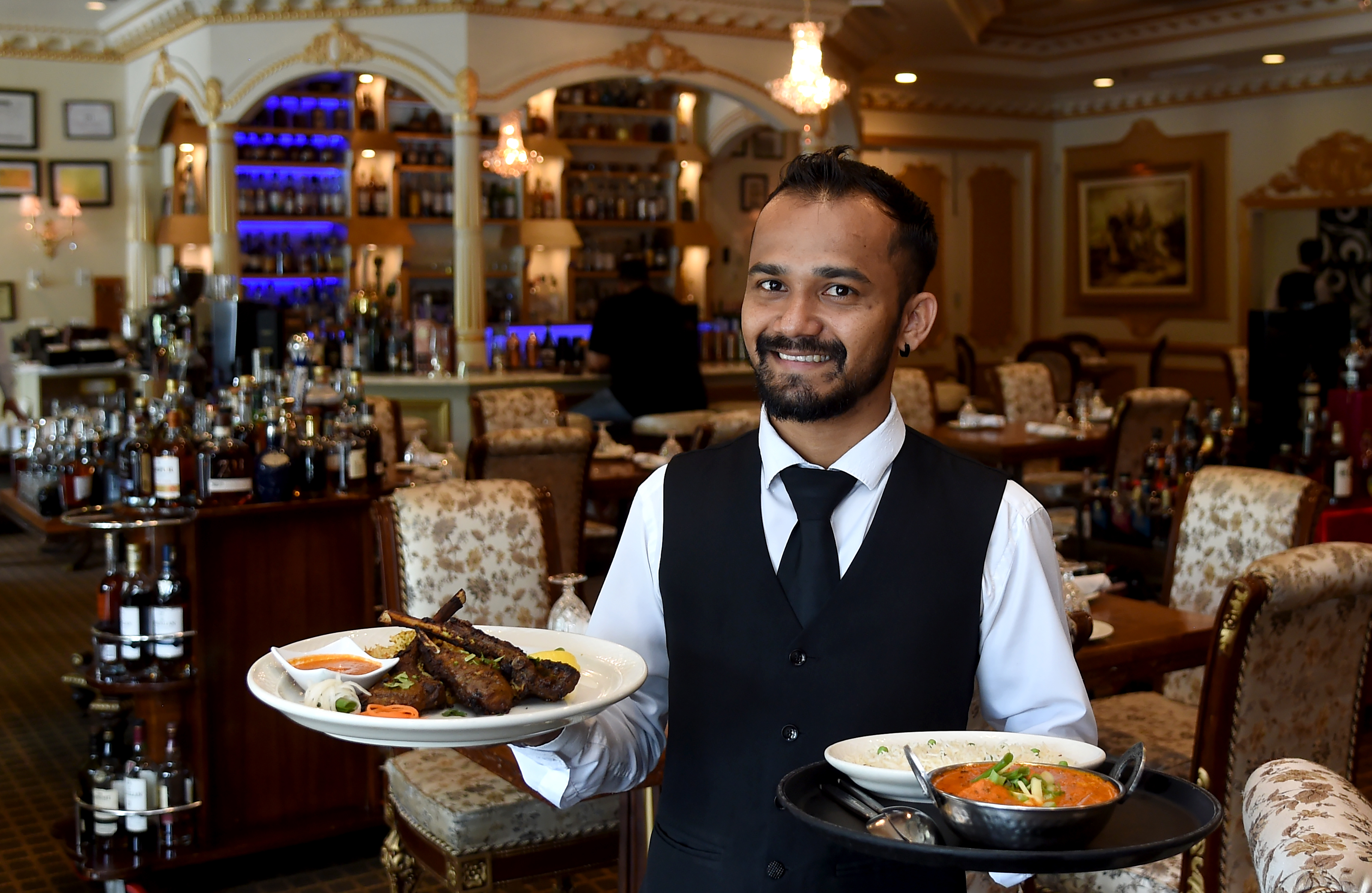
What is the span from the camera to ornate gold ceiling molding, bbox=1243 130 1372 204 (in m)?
11.0

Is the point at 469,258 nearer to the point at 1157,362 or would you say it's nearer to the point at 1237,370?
the point at 1237,370

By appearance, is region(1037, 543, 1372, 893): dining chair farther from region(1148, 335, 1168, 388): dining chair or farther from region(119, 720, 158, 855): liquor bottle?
region(1148, 335, 1168, 388): dining chair

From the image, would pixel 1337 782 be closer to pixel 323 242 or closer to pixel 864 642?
pixel 864 642

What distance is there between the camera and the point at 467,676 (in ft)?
4.66

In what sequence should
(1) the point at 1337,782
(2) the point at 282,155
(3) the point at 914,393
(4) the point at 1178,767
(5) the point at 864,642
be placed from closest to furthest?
(1) the point at 1337,782, (5) the point at 864,642, (4) the point at 1178,767, (3) the point at 914,393, (2) the point at 282,155

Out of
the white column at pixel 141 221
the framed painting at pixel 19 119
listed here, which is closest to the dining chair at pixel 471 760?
the white column at pixel 141 221

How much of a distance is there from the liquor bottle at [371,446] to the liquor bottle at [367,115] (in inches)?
242

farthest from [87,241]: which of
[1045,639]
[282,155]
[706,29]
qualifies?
[1045,639]

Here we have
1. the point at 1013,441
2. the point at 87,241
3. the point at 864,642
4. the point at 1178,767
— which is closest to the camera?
the point at 864,642

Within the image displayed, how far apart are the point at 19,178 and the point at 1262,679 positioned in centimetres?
1162

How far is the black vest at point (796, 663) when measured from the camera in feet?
4.82

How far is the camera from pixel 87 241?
11695mm

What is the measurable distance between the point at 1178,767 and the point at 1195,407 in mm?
4092

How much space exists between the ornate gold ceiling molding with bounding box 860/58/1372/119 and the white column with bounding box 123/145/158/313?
626 cm
